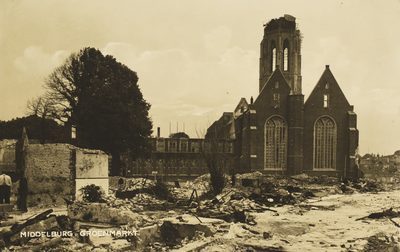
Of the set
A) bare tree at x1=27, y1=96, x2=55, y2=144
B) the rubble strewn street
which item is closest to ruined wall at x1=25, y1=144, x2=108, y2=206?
the rubble strewn street

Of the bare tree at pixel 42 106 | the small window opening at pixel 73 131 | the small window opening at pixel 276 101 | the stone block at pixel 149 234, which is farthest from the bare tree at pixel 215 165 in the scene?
the small window opening at pixel 276 101

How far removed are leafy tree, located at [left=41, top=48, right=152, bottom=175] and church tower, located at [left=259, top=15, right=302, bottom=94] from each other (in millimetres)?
31134

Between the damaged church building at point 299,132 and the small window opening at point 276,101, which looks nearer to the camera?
the damaged church building at point 299,132

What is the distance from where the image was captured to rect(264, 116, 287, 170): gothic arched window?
41594 mm

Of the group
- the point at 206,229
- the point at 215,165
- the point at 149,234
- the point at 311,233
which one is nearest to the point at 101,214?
the point at 149,234

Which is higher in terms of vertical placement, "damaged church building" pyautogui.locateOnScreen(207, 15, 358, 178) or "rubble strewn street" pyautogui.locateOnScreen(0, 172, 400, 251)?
"damaged church building" pyautogui.locateOnScreen(207, 15, 358, 178)

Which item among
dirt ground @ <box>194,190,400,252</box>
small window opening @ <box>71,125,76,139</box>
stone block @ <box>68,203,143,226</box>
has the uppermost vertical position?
small window opening @ <box>71,125,76,139</box>

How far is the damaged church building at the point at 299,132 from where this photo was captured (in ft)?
135

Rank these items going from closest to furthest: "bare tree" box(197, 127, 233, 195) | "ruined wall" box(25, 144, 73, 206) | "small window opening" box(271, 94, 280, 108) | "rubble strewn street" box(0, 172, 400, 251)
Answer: "rubble strewn street" box(0, 172, 400, 251) < "ruined wall" box(25, 144, 73, 206) < "bare tree" box(197, 127, 233, 195) < "small window opening" box(271, 94, 280, 108)

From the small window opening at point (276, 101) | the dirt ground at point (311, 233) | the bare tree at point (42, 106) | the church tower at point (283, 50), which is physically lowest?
the dirt ground at point (311, 233)

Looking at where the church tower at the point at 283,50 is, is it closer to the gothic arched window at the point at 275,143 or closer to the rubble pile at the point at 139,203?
the gothic arched window at the point at 275,143

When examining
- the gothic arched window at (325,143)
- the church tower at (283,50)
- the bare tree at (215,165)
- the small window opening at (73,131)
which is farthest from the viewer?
the church tower at (283,50)

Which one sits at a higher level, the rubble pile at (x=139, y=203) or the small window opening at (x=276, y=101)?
the small window opening at (x=276, y=101)

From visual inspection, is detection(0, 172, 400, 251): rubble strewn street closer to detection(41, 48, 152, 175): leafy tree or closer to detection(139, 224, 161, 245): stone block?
detection(139, 224, 161, 245): stone block
